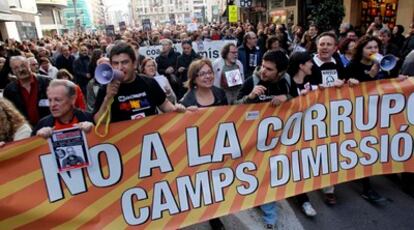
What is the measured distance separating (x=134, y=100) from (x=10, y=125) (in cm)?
94

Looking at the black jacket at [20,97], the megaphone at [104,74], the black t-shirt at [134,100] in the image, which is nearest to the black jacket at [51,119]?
the black t-shirt at [134,100]

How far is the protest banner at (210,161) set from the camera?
2496mm

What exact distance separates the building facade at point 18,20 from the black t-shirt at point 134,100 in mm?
27479

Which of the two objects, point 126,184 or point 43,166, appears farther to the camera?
point 126,184

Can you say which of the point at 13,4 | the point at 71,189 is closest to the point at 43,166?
the point at 71,189

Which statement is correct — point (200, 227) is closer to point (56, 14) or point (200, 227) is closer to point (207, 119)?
point (207, 119)

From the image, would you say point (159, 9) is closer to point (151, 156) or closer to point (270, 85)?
point (270, 85)

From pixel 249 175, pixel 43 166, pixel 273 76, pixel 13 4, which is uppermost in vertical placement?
pixel 13 4

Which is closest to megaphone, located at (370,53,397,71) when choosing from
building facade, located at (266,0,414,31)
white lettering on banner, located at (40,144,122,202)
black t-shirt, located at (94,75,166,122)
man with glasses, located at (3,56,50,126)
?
black t-shirt, located at (94,75,166,122)

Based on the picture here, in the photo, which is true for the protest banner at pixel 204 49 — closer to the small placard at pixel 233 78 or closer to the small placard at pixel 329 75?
the small placard at pixel 233 78

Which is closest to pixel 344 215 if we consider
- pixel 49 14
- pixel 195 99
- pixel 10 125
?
pixel 195 99

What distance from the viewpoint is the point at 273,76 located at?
3.29 meters

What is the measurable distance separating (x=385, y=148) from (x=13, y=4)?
38.7 metres

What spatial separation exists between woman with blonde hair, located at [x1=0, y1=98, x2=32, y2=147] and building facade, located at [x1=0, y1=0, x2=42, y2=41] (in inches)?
1075
